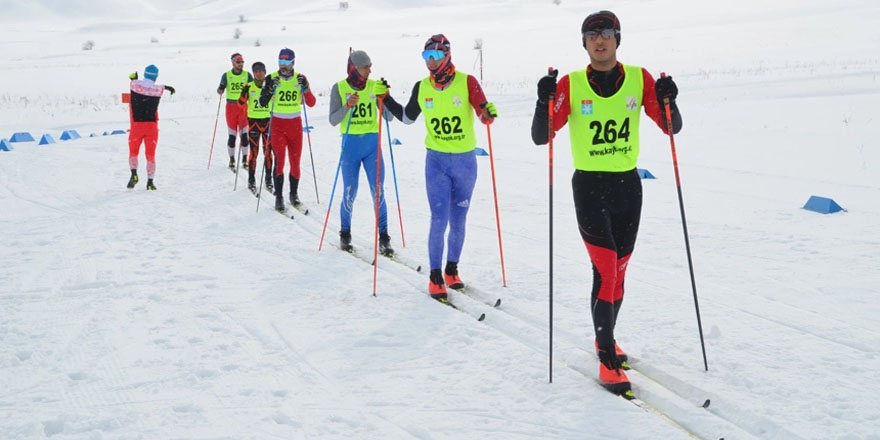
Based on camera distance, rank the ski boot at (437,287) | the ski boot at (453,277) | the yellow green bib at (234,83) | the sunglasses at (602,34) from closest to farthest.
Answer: the sunglasses at (602,34)
the ski boot at (437,287)
the ski boot at (453,277)
the yellow green bib at (234,83)

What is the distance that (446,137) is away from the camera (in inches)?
219

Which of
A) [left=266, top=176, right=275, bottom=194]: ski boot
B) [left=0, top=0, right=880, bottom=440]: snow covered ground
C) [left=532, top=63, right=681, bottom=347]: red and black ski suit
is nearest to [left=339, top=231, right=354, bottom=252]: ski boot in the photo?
[left=0, top=0, right=880, bottom=440]: snow covered ground

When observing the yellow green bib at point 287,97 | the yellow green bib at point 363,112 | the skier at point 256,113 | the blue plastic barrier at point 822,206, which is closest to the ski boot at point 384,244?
the yellow green bib at point 363,112

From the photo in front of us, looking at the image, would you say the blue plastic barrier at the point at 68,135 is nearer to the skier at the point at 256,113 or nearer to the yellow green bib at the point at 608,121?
the skier at the point at 256,113

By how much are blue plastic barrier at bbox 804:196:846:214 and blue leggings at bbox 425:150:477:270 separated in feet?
14.7

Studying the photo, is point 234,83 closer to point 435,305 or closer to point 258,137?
point 258,137

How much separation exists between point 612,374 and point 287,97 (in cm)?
631

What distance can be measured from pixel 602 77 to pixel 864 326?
258 cm

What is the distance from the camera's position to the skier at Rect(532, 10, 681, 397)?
3.94 meters

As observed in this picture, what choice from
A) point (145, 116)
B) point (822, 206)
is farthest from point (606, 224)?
point (145, 116)

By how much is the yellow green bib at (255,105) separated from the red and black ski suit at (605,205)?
680cm

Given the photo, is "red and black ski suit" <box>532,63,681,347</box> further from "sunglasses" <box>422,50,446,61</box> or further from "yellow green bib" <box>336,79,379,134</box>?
"yellow green bib" <box>336,79,379,134</box>

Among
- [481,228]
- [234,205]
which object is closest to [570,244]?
[481,228]

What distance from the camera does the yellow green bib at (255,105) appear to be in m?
10.0
